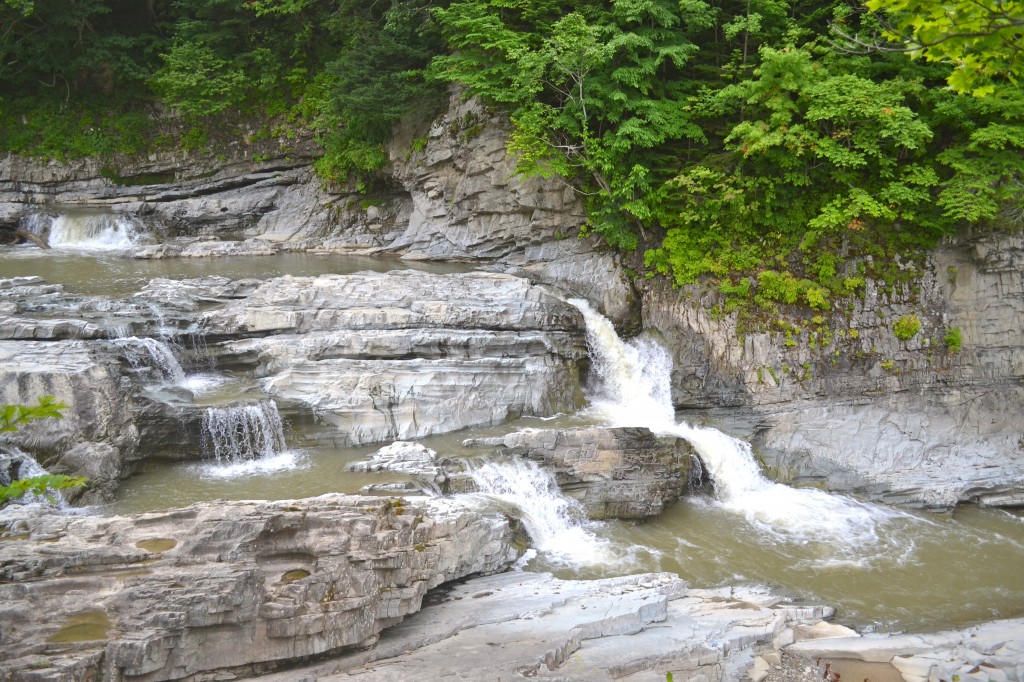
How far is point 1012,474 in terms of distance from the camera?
1266cm

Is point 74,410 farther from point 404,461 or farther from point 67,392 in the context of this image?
point 404,461

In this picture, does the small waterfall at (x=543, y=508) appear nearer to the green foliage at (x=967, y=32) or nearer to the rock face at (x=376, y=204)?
the rock face at (x=376, y=204)

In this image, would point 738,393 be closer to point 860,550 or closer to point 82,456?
point 860,550

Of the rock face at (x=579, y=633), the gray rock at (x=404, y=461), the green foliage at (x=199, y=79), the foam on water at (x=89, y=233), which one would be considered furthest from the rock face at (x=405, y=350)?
the green foliage at (x=199, y=79)

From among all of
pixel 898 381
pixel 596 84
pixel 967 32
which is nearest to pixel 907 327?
pixel 898 381

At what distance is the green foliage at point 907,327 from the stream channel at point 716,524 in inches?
126

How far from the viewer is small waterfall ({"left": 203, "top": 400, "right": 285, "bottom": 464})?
11.2 metres

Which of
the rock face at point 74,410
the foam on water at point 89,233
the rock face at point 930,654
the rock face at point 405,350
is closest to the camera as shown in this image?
the rock face at point 930,654

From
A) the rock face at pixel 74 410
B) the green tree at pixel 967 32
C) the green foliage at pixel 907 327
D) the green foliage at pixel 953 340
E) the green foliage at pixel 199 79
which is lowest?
the rock face at pixel 74 410

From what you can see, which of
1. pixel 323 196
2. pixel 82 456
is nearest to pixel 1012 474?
pixel 82 456

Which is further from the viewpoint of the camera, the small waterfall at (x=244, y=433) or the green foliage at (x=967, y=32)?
the small waterfall at (x=244, y=433)

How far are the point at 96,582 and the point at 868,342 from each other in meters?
12.7

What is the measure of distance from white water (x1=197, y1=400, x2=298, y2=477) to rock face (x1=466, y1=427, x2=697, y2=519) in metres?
3.04

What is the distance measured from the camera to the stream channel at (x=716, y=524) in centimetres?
966
